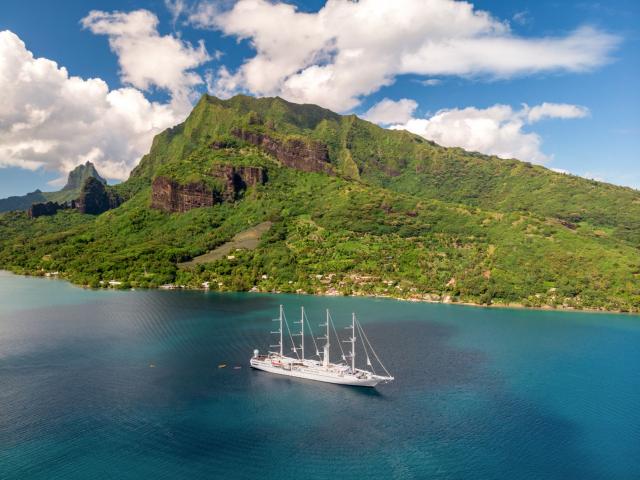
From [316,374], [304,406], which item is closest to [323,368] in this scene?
[316,374]

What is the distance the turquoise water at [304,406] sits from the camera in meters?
57.9

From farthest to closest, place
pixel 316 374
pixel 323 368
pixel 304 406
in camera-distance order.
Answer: pixel 323 368 < pixel 316 374 < pixel 304 406

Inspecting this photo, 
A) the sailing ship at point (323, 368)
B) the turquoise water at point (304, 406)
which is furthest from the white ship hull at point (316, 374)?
the turquoise water at point (304, 406)

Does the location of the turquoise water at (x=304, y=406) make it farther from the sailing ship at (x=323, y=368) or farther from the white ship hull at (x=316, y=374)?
the sailing ship at (x=323, y=368)

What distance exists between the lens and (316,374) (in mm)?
85625

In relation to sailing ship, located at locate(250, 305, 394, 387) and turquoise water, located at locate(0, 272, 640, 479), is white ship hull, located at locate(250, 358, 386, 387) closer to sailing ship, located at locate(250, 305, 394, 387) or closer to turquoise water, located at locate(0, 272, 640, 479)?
sailing ship, located at locate(250, 305, 394, 387)

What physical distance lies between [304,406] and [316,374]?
1141 cm

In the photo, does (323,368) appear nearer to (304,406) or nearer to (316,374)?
(316,374)

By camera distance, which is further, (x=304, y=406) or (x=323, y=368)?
Result: (x=323, y=368)

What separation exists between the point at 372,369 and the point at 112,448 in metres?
46.3

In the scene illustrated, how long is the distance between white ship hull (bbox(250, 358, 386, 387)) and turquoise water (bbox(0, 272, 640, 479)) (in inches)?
66.2

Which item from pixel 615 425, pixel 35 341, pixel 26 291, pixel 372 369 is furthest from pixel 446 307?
pixel 26 291

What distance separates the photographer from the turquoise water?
57906 millimetres

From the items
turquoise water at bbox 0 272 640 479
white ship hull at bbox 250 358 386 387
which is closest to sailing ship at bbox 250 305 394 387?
white ship hull at bbox 250 358 386 387
